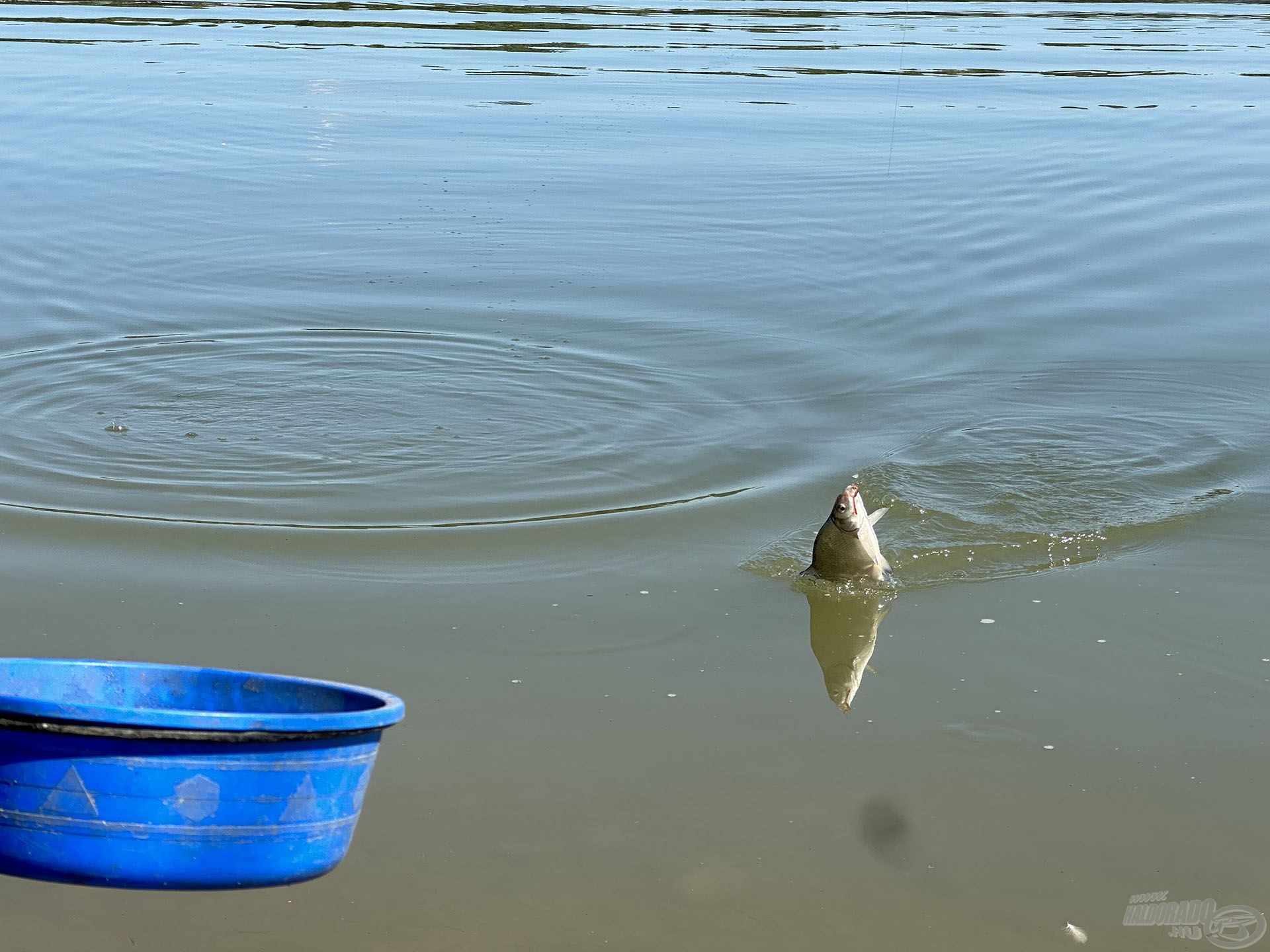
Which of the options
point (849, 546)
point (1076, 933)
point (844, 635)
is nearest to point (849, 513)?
point (849, 546)

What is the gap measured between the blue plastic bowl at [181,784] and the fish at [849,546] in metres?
3.48

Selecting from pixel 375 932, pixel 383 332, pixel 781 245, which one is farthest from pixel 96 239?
pixel 375 932

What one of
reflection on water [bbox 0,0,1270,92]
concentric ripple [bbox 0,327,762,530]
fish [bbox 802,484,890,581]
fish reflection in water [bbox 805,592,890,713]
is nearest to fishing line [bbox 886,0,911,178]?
reflection on water [bbox 0,0,1270,92]

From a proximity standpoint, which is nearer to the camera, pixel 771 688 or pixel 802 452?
pixel 771 688

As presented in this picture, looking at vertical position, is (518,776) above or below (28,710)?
below

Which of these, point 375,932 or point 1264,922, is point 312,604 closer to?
point 375,932

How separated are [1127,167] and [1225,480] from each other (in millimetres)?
9554

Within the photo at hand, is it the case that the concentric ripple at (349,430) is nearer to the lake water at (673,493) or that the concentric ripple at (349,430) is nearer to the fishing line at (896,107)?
the lake water at (673,493)

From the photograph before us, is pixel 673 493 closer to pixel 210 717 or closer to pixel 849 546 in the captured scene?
pixel 849 546

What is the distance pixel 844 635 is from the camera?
7.46m

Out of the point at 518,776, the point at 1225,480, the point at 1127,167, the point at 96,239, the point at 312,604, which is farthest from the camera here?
the point at 1127,167

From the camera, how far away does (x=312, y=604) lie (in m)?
7.56

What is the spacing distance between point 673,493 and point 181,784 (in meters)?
5.23

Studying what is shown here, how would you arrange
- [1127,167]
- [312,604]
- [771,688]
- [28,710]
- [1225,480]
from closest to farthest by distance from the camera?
[28,710]
[771,688]
[312,604]
[1225,480]
[1127,167]
